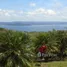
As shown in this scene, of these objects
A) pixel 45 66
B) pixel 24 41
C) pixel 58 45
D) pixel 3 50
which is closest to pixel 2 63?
pixel 3 50

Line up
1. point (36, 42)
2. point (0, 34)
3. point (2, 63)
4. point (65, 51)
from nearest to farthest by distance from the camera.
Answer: point (2, 63)
point (0, 34)
point (36, 42)
point (65, 51)

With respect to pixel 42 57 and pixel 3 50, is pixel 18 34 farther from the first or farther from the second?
pixel 42 57

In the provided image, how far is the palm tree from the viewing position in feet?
80.6

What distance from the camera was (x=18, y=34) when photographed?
25.6 metres

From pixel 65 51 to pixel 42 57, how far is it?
493cm

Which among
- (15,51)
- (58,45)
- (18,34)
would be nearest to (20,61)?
(15,51)

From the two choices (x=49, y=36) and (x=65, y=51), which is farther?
(x=65, y=51)

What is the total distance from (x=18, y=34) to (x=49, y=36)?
13908mm

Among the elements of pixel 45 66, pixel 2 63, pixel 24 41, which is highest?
pixel 24 41

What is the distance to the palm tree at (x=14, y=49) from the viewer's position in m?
24.6

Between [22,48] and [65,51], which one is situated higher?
[22,48]

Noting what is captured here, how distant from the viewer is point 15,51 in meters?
24.7

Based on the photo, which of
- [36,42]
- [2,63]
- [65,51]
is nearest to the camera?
[2,63]

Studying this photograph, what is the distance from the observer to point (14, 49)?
81.9 ft
